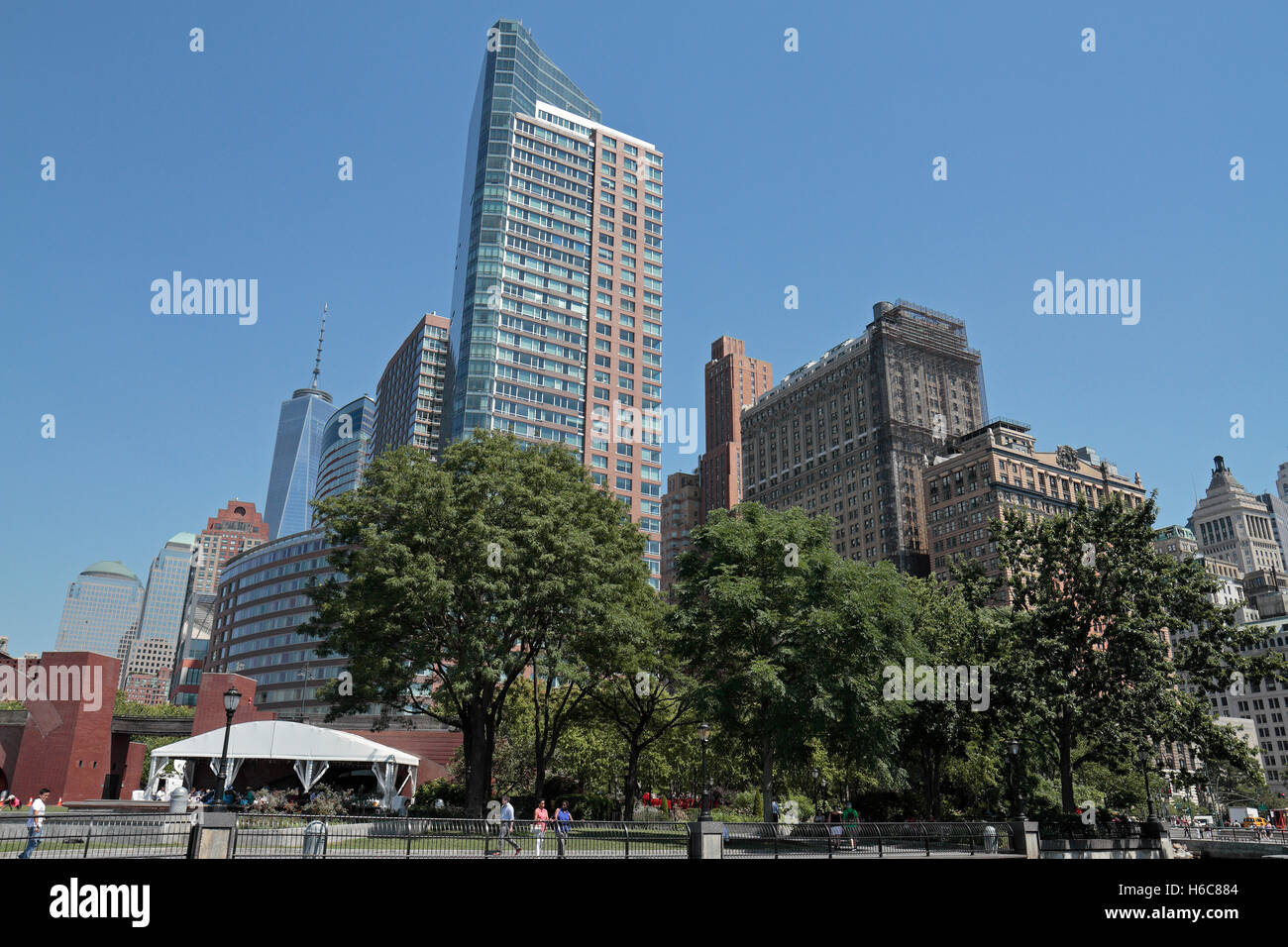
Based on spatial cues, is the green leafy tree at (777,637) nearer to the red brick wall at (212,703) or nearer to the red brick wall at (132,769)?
the red brick wall at (212,703)

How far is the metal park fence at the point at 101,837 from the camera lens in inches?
873

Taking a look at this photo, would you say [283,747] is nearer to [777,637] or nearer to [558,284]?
[777,637]

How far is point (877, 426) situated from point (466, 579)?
457ft

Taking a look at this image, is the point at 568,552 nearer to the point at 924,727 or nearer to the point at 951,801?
the point at 924,727

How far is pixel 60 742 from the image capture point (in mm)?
49625

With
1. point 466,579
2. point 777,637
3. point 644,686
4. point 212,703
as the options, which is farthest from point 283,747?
point 777,637

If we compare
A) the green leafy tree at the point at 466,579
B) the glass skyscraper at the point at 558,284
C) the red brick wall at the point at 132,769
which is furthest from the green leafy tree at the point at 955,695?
the glass skyscraper at the point at 558,284

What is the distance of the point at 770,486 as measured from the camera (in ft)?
616

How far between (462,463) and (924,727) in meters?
25.4

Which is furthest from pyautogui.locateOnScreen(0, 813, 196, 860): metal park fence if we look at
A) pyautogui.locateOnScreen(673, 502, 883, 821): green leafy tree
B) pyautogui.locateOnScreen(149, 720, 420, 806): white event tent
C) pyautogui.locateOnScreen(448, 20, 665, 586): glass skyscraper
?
pyautogui.locateOnScreen(448, 20, 665, 586): glass skyscraper

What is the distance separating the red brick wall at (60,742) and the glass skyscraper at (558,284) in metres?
64.8

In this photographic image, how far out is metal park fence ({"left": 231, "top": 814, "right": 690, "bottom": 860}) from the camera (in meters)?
23.6

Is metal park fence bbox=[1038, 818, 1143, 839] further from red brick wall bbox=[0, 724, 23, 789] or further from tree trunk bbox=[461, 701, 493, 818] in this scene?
red brick wall bbox=[0, 724, 23, 789]

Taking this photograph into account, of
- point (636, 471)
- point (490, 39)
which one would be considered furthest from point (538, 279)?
point (490, 39)
